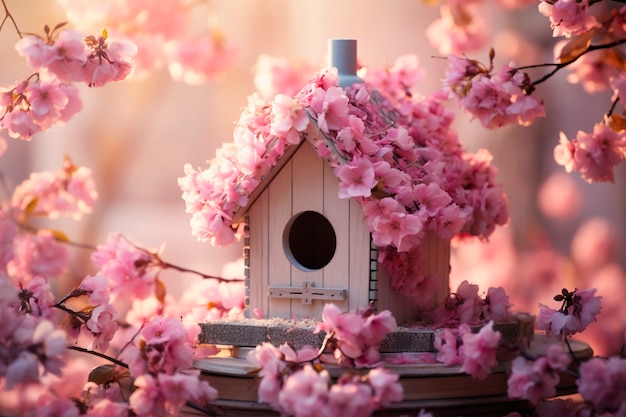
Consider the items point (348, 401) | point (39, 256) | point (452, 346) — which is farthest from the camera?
point (39, 256)

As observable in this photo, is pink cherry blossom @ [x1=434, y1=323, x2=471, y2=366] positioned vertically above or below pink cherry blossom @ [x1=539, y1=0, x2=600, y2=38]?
below

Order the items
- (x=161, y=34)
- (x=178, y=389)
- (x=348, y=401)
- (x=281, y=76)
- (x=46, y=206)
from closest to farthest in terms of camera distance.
Result: (x=348, y=401) < (x=178, y=389) < (x=46, y=206) < (x=281, y=76) < (x=161, y=34)

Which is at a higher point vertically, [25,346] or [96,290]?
[96,290]

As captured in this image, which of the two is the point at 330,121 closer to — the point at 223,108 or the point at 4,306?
the point at 4,306

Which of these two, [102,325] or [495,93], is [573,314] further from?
[102,325]

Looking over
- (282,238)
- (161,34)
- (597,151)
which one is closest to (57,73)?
(282,238)

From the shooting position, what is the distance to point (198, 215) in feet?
5.44

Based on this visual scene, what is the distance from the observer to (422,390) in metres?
1.49

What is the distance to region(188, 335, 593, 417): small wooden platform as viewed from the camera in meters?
1.48

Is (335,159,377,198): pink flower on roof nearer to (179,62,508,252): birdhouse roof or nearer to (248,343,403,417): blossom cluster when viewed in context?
(179,62,508,252): birdhouse roof

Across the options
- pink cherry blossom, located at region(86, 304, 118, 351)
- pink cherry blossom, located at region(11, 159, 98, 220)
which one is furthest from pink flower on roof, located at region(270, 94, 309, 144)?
pink cherry blossom, located at region(11, 159, 98, 220)

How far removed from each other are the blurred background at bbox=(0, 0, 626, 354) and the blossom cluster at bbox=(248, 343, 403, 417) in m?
1.87

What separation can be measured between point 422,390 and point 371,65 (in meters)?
2.18

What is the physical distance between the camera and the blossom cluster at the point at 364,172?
60.3 inches
